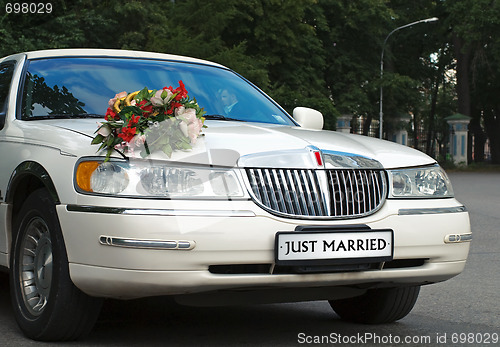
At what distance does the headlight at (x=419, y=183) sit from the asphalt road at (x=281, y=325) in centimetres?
80

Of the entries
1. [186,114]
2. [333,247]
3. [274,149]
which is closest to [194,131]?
[186,114]

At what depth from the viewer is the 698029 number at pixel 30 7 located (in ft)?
83.4

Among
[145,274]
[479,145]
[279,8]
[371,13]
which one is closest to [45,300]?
[145,274]

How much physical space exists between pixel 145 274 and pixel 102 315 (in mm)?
1530

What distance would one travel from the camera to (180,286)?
4.16 meters

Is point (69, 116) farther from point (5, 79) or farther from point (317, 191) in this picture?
point (317, 191)

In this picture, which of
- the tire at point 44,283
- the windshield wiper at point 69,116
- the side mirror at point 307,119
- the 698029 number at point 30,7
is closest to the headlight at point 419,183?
the side mirror at point 307,119

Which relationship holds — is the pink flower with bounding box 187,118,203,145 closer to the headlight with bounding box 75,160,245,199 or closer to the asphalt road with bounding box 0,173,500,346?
the headlight with bounding box 75,160,245,199

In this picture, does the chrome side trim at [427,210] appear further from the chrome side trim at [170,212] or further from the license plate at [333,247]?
the chrome side trim at [170,212]

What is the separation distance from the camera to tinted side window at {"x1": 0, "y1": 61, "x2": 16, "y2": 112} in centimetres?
569

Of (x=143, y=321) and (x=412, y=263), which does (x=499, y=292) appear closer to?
(x=412, y=263)

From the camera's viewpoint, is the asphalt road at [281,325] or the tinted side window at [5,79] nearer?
the asphalt road at [281,325]

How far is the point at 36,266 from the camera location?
4.71 metres

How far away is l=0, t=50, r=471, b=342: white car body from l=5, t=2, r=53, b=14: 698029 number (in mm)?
21540
